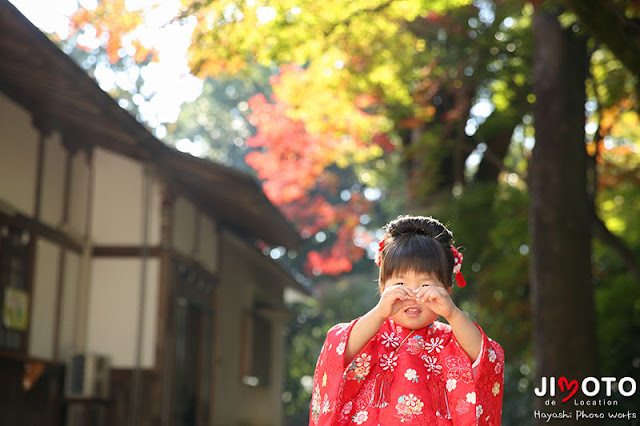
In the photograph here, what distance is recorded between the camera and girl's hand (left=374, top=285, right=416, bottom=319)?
10.9 feet

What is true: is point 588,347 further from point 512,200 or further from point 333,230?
point 333,230

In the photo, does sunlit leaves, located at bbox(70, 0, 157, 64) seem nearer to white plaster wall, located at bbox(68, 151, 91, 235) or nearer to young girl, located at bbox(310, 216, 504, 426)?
white plaster wall, located at bbox(68, 151, 91, 235)

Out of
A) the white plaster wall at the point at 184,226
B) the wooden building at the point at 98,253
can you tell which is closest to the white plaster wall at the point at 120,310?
the wooden building at the point at 98,253

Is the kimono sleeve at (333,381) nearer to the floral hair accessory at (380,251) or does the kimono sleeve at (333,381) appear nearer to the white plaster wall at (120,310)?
the floral hair accessory at (380,251)

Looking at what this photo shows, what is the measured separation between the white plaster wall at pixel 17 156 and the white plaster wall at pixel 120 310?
1.66 m

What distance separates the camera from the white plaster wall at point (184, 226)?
10.7 metres

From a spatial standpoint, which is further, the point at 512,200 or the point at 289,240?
the point at 289,240

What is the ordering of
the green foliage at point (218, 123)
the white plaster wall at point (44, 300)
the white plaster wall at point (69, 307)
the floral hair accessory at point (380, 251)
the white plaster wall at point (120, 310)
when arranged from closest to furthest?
1. the floral hair accessory at point (380, 251)
2. the white plaster wall at point (44, 300)
3. the white plaster wall at point (69, 307)
4. the white plaster wall at point (120, 310)
5. the green foliage at point (218, 123)

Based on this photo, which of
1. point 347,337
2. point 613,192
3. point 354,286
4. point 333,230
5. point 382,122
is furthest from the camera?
point 333,230

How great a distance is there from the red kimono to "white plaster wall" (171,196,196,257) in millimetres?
7106

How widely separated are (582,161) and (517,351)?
136 inches

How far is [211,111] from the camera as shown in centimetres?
3319

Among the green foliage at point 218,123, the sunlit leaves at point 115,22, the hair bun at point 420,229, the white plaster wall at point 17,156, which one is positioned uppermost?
the green foliage at point 218,123

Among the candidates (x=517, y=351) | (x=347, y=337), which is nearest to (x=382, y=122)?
(x=517, y=351)
